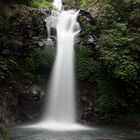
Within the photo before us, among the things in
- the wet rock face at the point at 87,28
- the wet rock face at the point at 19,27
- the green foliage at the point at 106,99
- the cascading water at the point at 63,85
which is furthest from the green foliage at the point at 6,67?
the green foliage at the point at 106,99

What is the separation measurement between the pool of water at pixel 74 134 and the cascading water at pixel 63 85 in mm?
1591

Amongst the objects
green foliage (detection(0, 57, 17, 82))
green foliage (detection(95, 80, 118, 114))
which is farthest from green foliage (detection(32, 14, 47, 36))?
green foliage (detection(95, 80, 118, 114))

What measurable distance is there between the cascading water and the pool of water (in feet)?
5.22

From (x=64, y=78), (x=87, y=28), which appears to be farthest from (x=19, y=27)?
(x=87, y=28)

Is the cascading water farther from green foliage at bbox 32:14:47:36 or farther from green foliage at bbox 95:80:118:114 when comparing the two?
green foliage at bbox 95:80:118:114

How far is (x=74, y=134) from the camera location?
18.5m

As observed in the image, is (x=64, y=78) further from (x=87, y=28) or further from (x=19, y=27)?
(x=19, y=27)

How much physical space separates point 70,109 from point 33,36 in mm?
4134

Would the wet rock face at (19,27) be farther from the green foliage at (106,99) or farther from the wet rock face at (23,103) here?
the green foliage at (106,99)

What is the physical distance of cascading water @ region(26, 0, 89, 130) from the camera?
22172 millimetres

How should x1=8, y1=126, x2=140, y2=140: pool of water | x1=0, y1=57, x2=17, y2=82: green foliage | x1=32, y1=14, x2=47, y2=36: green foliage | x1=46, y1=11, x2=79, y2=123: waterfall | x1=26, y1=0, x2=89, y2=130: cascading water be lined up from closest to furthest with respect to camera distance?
1. x1=8, y1=126, x2=140, y2=140: pool of water
2. x1=26, y1=0, x2=89, y2=130: cascading water
3. x1=0, y1=57, x2=17, y2=82: green foliage
4. x1=46, y1=11, x2=79, y2=123: waterfall
5. x1=32, y1=14, x2=47, y2=36: green foliage

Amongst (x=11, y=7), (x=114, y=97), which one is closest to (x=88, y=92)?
(x=114, y=97)

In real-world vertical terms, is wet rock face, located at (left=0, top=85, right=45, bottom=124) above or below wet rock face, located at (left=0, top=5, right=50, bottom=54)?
below

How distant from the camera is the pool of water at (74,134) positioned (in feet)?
57.5
